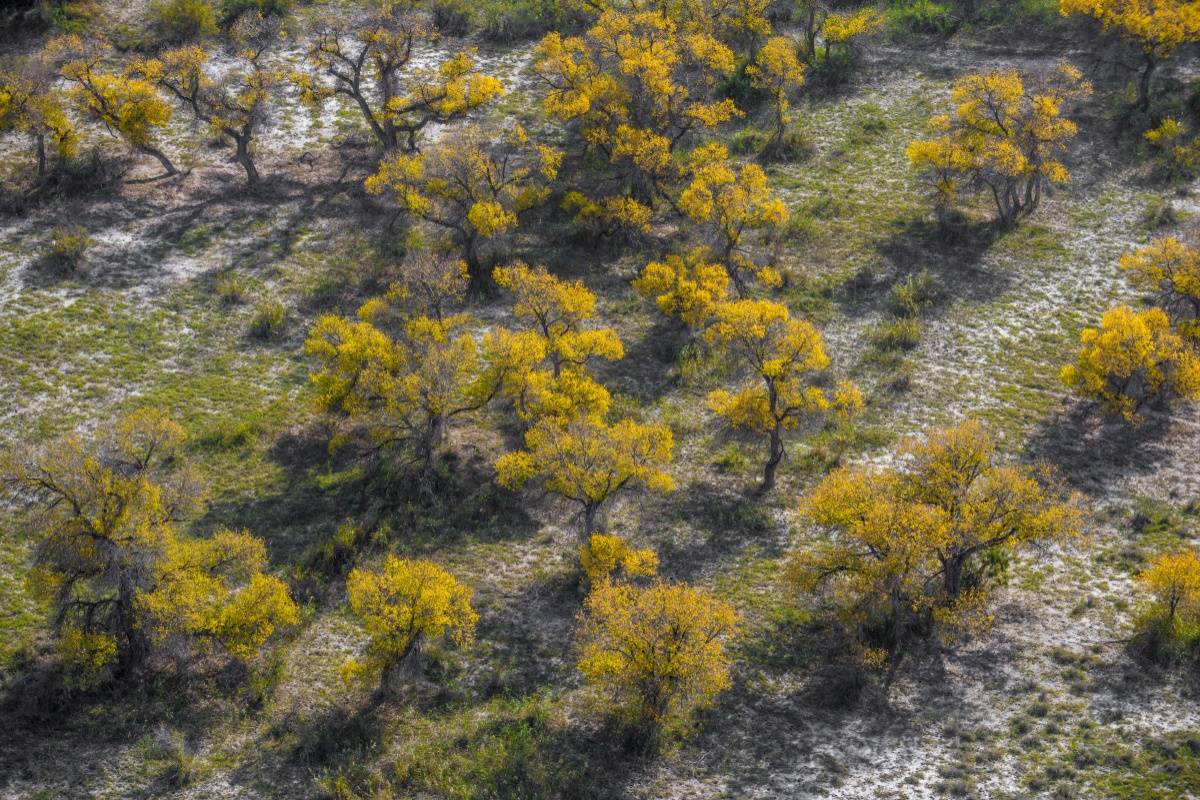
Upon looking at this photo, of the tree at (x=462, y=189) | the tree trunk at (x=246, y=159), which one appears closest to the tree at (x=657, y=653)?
the tree at (x=462, y=189)

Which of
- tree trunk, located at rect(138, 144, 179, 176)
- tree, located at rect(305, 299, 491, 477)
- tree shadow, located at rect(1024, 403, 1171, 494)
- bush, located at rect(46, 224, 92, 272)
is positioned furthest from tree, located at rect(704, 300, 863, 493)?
tree trunk, located at rect(138, 144, 179, 176)

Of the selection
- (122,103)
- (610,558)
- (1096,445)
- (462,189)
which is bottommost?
(1096,445)

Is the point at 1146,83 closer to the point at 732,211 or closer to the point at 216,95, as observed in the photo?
the point at 732,211

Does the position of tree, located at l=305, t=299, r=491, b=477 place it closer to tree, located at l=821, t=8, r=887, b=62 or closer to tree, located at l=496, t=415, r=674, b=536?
tree, located at l=496, t=415, r=674, b=536

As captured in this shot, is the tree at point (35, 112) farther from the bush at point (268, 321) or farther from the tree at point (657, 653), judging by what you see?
the tree at point (657, 653)

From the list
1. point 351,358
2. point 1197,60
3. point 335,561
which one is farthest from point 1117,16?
point 335,561

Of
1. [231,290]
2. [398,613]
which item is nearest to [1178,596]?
[398,613]

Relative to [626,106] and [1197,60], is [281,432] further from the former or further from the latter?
[1197,60]
